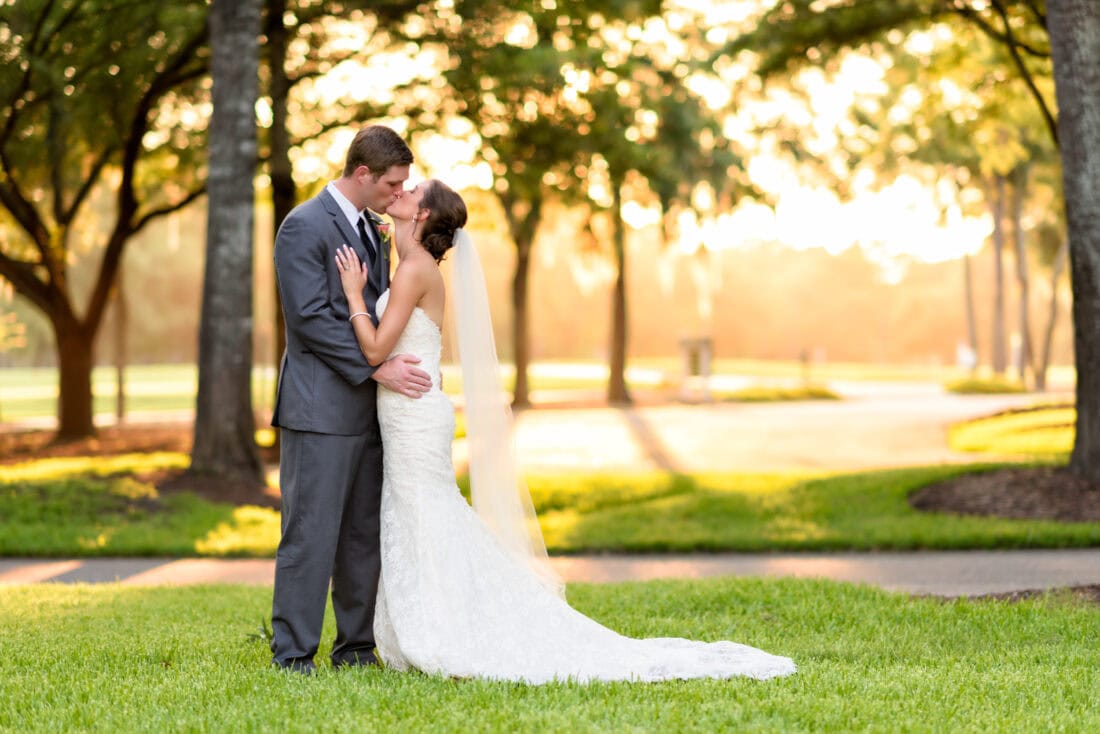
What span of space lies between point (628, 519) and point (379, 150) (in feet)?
23.7

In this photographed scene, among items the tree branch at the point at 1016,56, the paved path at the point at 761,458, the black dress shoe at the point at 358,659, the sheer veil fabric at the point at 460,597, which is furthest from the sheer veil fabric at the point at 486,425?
the tree branch at the point at 1016,56

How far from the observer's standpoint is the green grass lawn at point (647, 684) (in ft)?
15.0

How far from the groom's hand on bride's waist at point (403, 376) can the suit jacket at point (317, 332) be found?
0.22ft

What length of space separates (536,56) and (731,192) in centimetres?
728

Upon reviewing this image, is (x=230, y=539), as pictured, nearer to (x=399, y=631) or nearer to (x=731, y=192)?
(x=399, y=631)

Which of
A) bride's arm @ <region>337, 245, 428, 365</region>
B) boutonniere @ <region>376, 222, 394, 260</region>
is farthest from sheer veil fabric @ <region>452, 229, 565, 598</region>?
bride's arm @ <region>337, 245, 428, 365</region>

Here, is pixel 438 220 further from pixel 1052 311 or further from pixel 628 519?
pixel 1052 311

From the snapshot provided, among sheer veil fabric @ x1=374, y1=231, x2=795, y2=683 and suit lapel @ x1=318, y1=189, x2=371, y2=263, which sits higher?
suit lapel @ x1=318, y1=189, x2=371, y2=263

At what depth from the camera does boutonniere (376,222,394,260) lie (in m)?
5.68

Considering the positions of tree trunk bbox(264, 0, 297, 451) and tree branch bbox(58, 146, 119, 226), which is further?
tree branch bbox(58, 146, 119, 226)

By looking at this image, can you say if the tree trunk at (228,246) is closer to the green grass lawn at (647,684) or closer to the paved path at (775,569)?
the paved path at (775,569)

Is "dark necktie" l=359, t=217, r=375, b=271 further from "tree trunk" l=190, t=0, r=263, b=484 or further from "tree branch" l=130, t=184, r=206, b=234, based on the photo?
"tree branch" l=130, t=184, r=206, b=234

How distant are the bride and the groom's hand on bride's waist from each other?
58 millimetres

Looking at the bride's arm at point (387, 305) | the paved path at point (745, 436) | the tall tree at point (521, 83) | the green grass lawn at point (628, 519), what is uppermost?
the tall tree at point (521, 83)
